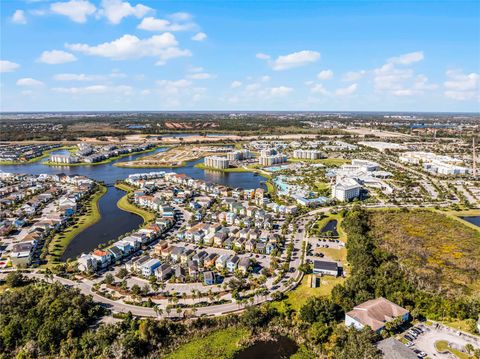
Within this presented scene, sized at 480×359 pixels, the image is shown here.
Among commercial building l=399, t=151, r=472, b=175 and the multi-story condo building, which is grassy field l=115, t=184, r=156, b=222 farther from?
commercial building l=399, t=151, r=472, b=175

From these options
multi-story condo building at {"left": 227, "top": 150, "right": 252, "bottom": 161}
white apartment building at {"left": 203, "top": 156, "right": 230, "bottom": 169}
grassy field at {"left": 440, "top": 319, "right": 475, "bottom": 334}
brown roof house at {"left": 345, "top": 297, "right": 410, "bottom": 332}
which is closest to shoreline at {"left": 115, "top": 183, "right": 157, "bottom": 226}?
brown roof house at {"left": 345, "top": 297, "right": 410, "bottom": 332}

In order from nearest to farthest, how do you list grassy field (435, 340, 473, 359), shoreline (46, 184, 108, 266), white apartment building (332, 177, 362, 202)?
grassy field (435, 340, 473, 359) < shoreline (46, 184, 108, 266) < white apartment building (332, 177, 362, 202)

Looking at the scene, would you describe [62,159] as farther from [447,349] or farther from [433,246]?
[447,349]

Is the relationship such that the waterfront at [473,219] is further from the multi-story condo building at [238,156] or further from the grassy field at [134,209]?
the multi-story condo building at [238,156]

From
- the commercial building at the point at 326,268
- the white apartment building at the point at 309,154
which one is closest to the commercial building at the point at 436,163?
the white apartment building at the point at 309,154

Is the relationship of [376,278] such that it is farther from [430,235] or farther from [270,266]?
[430,235]

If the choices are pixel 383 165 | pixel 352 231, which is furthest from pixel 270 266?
pixel 383 165
